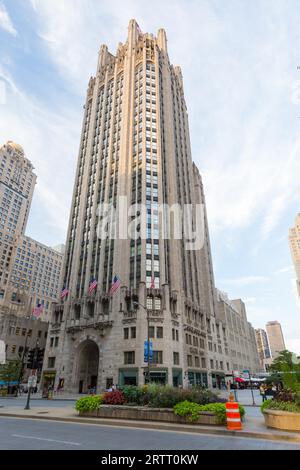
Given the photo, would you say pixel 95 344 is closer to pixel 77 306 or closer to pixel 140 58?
pixel 77 306

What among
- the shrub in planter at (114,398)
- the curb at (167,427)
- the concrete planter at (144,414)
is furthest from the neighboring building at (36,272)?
the concrete planter at (144,414)

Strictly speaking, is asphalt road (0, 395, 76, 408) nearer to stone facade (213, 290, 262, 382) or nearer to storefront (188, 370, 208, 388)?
storefront (188, 370, 208, 388)

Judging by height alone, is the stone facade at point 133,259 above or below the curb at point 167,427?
above

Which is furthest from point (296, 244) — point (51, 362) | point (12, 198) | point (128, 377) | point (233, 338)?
point (51, 362)

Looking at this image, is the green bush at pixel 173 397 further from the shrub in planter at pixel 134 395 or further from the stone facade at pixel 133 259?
the stone facade at pixel 133 259

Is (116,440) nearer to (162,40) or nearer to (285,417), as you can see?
(285,417)

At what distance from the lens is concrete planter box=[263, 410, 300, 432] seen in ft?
36.8

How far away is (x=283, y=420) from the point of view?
11.5 meters

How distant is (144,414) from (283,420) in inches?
267

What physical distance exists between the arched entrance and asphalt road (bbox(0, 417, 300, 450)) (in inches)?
1653

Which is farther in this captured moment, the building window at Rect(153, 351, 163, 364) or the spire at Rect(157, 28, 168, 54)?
the spire at Rect(157, 28, 168, 54)

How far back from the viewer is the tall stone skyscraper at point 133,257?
47.7 metres

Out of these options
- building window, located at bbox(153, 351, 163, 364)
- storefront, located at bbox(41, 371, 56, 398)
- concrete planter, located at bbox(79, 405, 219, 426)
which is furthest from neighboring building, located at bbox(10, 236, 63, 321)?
concrete planter, located at bbox(79, 405, 219, 426)

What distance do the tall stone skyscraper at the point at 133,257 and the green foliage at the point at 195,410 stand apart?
20.7 m
